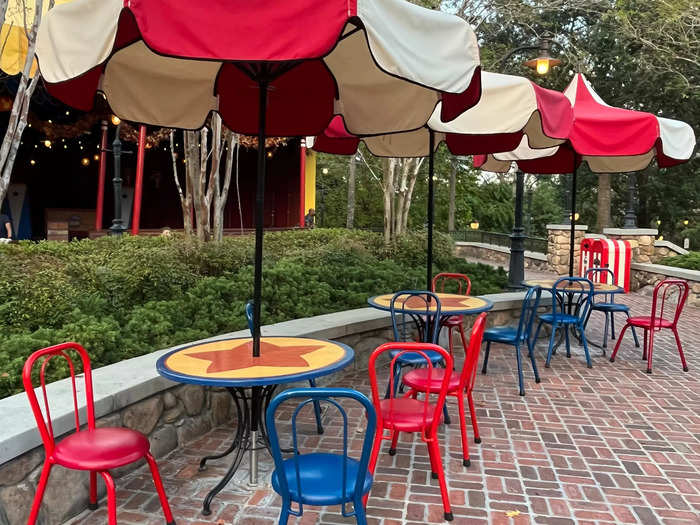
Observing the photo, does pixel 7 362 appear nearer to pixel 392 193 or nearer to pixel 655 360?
pixel 655 360

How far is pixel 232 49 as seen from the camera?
7.55 feet

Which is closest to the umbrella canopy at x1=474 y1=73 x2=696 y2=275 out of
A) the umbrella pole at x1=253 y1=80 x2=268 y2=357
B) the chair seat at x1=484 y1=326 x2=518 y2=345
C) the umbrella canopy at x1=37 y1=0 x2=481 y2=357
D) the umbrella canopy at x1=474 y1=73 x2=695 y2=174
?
the umbrella canopy at x1=474 y1=73 x2=695 y2=174

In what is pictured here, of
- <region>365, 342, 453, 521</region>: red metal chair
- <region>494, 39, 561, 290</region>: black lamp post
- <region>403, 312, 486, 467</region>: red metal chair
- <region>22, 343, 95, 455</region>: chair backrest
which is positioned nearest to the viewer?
<region>22, 343, 95, 455</region>: chair backrest

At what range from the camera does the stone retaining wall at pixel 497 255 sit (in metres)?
16.7

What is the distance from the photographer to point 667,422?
4.47 metres

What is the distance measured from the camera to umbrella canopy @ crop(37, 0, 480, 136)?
7.38ft

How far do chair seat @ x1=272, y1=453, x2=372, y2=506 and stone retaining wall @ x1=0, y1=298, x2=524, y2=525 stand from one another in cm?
120

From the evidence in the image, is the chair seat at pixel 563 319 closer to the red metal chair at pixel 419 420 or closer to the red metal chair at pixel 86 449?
the red metal chair at pixel 419 420

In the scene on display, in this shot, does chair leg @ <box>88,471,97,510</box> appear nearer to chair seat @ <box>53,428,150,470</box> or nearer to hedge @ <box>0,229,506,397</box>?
chair seat @ <box>53,428,150,470</box>

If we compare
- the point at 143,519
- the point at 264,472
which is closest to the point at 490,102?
the point at 264,472

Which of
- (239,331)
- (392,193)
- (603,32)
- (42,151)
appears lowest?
(239,331)

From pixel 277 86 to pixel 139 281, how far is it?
2.54 metres

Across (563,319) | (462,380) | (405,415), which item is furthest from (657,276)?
(405,415)

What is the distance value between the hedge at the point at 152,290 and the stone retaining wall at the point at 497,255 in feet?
26.4
